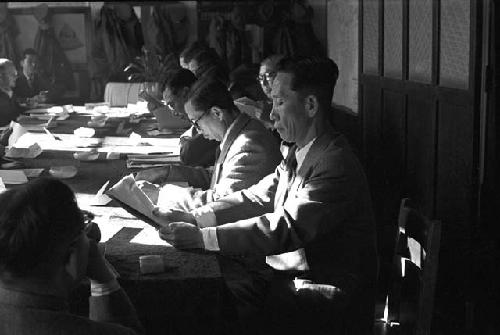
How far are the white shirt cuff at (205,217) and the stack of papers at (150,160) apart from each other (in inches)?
55.4

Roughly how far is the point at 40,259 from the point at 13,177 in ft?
7.78

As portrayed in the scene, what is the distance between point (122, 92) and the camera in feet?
31.9

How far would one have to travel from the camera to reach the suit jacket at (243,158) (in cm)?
317

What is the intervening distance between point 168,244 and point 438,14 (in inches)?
90.0

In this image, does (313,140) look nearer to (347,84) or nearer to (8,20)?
(347,84)

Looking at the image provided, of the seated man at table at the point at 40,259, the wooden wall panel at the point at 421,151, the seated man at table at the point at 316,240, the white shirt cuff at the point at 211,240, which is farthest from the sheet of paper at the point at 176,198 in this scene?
A: the seated man at table at the point at 40,259

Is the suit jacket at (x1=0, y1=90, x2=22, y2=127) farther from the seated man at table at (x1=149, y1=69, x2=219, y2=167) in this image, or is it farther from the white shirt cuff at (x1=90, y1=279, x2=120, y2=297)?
the white shirt cuff at (x1=90, y1=279, x2=120, y2=297)

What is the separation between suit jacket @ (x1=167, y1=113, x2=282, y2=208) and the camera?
3.17 m

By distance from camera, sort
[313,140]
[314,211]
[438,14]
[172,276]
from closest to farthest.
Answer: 1. [172,276]
2. [314,211]
3. [313,140]
4. [438,14]

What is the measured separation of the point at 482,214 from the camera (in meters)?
3.70

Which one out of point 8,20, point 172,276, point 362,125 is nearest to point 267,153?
point 172,276

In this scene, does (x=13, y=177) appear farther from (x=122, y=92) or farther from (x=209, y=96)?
(x=122, y=92)

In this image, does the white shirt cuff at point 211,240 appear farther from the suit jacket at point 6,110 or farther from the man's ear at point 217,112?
the suit jacket at point 6,110

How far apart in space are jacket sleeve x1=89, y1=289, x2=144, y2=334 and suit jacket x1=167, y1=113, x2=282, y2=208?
1369 mm
